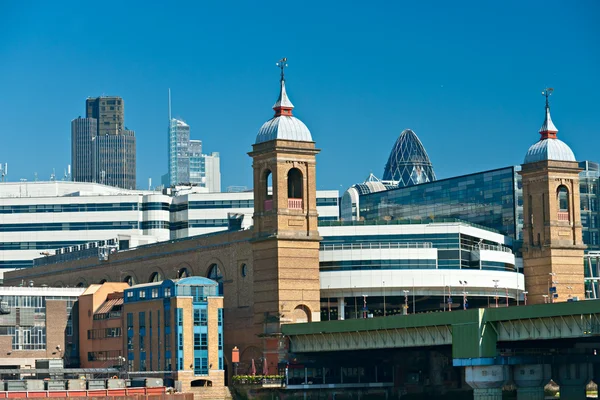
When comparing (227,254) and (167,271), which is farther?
(167,271)

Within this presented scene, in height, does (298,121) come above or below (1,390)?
above

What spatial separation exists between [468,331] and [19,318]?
71537 mm

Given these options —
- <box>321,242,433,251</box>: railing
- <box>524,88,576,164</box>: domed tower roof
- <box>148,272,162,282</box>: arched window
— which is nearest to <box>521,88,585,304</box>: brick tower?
<box>524,88,576,164</box>: domed tower roof

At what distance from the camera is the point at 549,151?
17562 cm

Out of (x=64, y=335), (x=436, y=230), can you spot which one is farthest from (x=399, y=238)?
(x=64, y=335)

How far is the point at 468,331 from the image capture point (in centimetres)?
12962

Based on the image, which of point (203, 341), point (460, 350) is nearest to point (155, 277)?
point (203, 341)

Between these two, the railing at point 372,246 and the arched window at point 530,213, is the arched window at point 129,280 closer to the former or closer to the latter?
the railing at point 372,246

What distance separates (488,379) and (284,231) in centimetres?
3584

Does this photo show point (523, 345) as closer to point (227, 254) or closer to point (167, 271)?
point (227, 254)

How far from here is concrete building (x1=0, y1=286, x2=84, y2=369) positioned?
17762 centimetres

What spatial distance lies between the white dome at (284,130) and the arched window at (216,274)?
57.9ft

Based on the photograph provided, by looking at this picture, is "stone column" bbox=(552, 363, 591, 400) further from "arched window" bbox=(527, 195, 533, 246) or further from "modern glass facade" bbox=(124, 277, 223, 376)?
"arched window" bbox=(527, 195, 533, 246)

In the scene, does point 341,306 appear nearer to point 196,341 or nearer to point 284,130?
point 196,341
